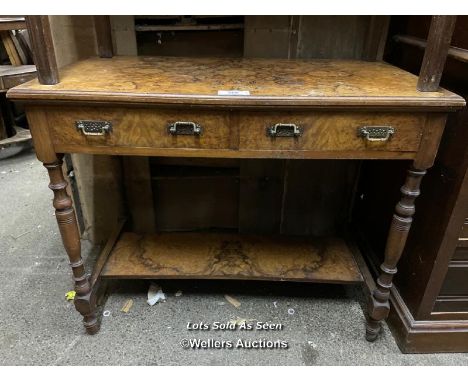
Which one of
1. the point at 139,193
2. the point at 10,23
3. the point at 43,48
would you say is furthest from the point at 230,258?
the point at 10,23

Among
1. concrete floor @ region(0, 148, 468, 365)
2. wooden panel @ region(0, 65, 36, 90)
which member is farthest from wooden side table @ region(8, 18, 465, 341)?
wooden panel @ region(0, 65, 36, 90)

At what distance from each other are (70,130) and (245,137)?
0.51 meters

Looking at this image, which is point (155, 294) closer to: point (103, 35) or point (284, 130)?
point (284, 130)

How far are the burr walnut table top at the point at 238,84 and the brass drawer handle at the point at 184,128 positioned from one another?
7 centimetres

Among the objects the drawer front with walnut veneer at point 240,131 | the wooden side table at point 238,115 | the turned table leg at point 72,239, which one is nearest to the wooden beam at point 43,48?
the wooden side table at point 238,115

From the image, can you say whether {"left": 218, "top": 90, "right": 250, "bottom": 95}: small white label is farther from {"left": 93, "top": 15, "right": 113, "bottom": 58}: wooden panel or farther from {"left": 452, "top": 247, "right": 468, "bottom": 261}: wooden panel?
{"left": 452, "top": 247, "right": 468, "bottom": 261}: wooden panel

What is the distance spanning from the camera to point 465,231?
3.92 ft

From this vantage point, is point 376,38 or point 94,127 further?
point 376,38

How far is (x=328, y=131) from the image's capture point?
41.8 inches

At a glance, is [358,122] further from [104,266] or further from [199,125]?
[104,266]

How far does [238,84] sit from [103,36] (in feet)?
2.23

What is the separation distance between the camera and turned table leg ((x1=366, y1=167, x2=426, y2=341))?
115 cm

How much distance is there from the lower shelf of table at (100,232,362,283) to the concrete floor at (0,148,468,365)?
0.18m
